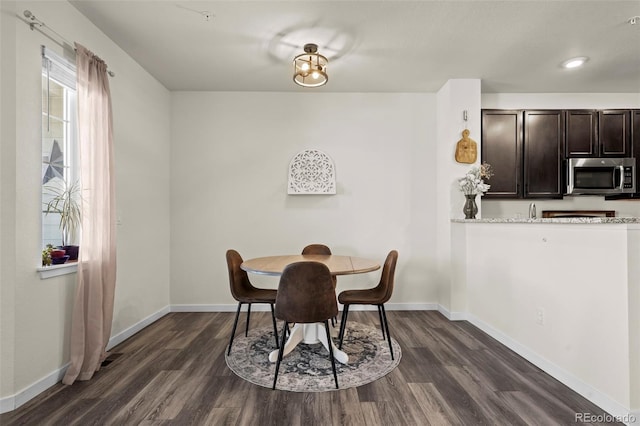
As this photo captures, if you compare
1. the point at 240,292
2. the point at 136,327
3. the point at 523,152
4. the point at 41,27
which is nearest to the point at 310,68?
the point at 41,27

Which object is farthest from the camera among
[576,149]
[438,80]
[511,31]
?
[576,149]

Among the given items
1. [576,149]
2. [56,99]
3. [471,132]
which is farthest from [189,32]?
[576,149]

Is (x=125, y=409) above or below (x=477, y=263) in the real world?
below

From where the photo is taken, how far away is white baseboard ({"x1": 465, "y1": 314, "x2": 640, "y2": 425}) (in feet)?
5.70

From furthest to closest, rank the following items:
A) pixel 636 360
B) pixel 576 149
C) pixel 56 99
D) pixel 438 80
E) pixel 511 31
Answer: pixel 576 149 < pixel 438 80 < pixel 511 31 < pixel 56 99 < pixel 636 360

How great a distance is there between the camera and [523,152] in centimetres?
384

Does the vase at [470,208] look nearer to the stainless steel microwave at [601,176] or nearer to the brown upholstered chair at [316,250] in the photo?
the stainless steel microwave at [601,176]

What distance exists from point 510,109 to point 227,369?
4324 millimetres

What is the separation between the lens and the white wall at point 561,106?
4027 mm

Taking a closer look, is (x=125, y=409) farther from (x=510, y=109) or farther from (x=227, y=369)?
(x=510, y=109)

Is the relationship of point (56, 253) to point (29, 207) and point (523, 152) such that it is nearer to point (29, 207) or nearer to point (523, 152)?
point (29, 207)

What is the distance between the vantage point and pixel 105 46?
2.71 metres

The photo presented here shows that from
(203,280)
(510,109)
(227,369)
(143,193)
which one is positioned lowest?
(227,369)

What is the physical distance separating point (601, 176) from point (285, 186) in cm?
387
